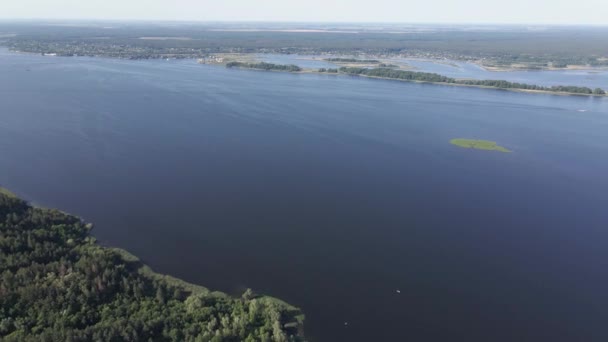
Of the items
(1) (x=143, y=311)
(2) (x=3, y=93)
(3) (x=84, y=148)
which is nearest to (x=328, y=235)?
(1) (x=143, y=311)

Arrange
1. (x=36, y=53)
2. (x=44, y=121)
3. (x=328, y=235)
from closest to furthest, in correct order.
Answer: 1. (x=328, y=235)
2. (x=44, y=121)
3. (x=36, y=53)

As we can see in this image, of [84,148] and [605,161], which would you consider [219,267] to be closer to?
[84,148]

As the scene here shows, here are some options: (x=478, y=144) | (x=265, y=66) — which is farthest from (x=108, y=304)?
(x=265, y=66)

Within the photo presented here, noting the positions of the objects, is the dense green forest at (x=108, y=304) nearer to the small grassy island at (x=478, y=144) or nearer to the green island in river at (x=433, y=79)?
the small grassy island at (x=478, y=144)

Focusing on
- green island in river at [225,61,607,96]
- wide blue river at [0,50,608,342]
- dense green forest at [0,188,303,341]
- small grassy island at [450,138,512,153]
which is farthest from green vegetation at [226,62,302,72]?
dense green forest at [0,188,303,341]

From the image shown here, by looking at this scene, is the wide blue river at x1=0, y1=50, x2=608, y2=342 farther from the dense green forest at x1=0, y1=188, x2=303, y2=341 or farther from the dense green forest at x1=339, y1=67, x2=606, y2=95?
the dense green forest at x1=339, y1=67, x2=606, y2=95

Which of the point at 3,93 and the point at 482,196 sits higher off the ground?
the point at 3,93

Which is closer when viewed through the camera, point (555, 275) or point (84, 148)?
point (555, 275)
